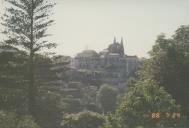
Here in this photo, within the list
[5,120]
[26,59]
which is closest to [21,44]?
[26,59]

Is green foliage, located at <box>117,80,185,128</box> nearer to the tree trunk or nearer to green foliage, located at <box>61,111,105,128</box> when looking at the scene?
the tree trunk

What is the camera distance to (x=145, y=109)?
1729 inches

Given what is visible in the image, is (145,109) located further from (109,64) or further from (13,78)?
(109,64)

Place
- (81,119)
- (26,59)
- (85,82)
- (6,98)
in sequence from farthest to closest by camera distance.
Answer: (85,82) → (81,119) → (26,59) → (6,98)

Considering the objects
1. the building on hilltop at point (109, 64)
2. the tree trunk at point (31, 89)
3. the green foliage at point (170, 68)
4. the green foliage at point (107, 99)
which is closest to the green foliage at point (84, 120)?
the green foliage at point (170, 68)

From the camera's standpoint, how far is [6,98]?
49969 millimetres

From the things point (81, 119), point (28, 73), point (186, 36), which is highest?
point (186, 36)

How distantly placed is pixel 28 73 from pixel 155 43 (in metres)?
16.3

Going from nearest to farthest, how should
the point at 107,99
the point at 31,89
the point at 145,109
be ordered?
the point at 145,109
the point at 31,89
the point at 107,99

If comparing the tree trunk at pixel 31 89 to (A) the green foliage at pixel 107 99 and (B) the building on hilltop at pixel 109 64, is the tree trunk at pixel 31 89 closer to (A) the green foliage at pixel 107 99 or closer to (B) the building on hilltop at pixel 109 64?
(A) the green foliage at pixel 107 99

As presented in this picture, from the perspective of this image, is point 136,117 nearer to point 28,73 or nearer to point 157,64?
point 28,73

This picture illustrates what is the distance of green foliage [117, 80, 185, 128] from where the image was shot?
43259 mm

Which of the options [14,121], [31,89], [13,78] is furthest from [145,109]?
[13,78]

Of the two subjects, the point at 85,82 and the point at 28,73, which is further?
the point at 85,82
